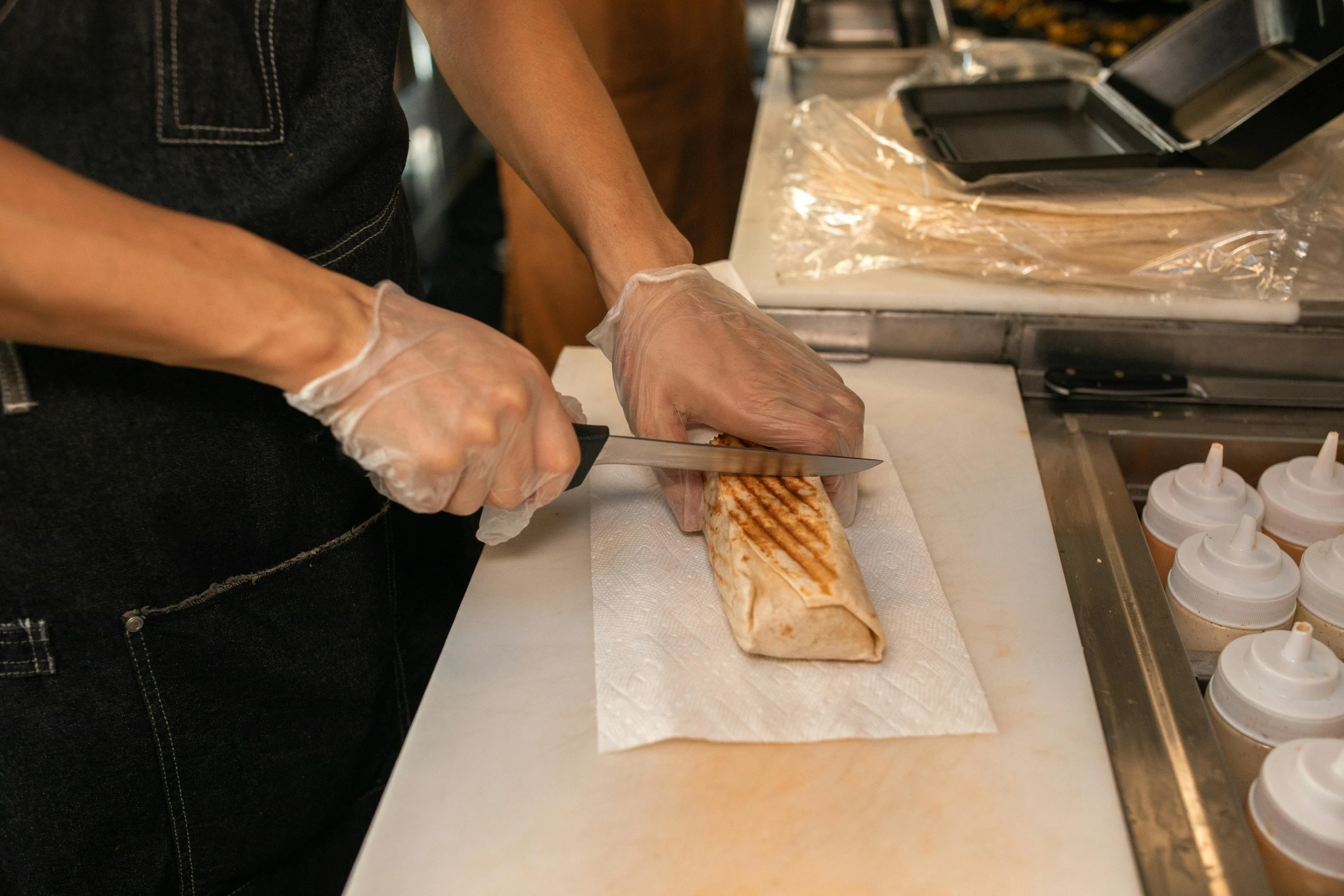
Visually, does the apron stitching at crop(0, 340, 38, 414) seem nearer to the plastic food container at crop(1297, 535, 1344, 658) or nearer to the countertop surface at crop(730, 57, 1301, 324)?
the countertop surface at crop(730, 57, 1301, 324)

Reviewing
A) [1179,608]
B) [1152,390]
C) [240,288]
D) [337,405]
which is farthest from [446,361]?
[1152,390]

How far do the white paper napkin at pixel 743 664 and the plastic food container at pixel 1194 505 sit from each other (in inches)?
14.0

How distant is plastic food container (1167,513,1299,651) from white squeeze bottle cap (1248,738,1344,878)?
25cm

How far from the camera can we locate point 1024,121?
2219mm

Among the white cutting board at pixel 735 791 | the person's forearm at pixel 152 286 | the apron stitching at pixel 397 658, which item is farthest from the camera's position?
the apron stitching at pixel 397 658

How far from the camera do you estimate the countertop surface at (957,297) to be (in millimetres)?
1622

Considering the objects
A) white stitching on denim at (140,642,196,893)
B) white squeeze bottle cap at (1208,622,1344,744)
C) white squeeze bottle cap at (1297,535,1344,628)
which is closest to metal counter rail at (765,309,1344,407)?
white squeeze bottle cap at (1297,535,1344,628)

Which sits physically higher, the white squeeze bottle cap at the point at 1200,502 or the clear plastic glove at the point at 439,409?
the clear plastic glove at the point at 439,409

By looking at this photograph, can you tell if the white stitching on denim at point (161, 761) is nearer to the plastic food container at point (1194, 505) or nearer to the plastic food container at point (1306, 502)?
the plastic food container at point (1194, 505)

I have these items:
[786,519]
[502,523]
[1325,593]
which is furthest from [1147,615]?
[502,523]

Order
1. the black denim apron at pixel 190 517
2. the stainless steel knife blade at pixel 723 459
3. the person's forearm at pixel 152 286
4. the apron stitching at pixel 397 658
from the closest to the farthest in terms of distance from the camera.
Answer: the person's forearm at pixel 152 286
the black denim apron at pixel 190 517
the stainless steel knife blade at pixel 723 459
the apron stitching at pixel 397 658

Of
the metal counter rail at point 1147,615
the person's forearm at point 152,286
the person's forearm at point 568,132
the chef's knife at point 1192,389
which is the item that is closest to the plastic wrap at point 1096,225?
the chef's knife at point 1192,389

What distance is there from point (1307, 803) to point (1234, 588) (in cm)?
35

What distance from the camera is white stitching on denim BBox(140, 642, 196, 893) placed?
1.14 meters
